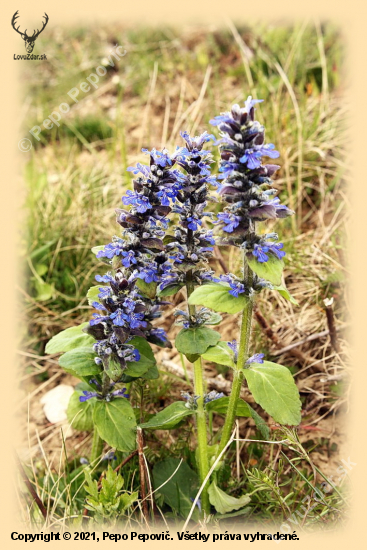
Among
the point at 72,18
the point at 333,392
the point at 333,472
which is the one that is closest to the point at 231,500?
the point at 333,472

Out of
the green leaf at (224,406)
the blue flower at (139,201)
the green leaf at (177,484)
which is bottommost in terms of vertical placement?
the green leaf at (177,484)

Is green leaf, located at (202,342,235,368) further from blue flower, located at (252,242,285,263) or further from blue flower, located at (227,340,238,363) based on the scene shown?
blue flower, located at (252,242,285,263)

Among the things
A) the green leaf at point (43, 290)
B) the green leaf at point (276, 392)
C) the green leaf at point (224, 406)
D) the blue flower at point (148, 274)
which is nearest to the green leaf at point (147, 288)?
the blue flower at point (148, 274)

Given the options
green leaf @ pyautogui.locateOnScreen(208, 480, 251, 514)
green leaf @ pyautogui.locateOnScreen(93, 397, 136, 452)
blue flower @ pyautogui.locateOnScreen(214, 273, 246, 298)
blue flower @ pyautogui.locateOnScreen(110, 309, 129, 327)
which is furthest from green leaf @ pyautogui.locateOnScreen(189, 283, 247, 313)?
green leaf @ pyautogui.locateOnScreen(208, 480, 251, 514)

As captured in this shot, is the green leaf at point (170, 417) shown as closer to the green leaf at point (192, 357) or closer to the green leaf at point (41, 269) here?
the green leaf at point (192, 357)

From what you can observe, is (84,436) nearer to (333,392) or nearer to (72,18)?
(333,392)

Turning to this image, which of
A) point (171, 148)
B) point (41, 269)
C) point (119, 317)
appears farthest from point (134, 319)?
point (171, 148)
